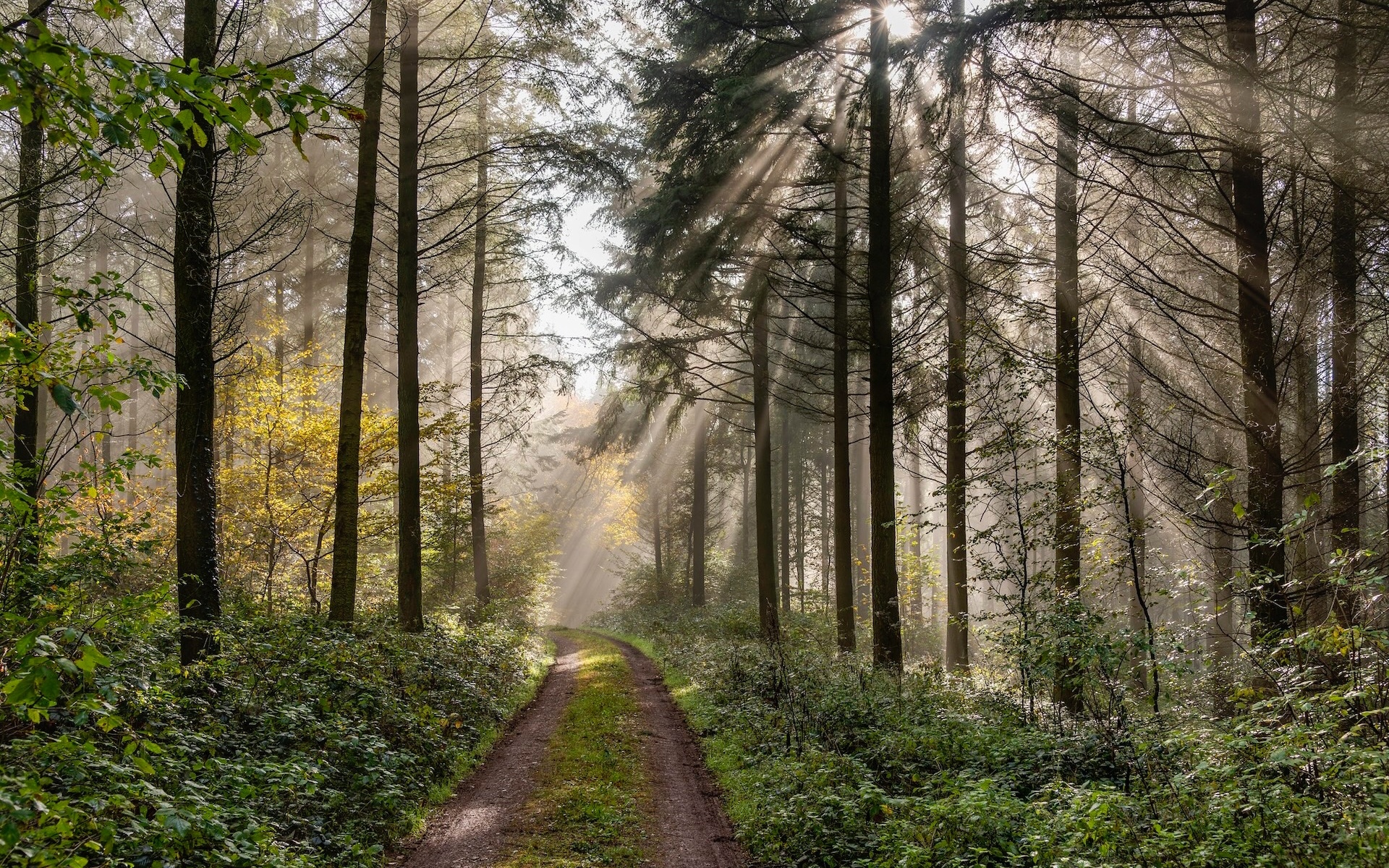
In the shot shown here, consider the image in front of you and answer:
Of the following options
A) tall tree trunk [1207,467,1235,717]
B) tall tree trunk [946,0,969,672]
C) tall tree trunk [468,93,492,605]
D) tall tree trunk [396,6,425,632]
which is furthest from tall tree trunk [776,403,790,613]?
tall tree trunk [1207,467,1235,717]

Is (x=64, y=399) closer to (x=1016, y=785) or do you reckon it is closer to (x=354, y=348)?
(x=1016, y=785)

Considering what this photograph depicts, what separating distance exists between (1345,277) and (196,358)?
41.1 ft

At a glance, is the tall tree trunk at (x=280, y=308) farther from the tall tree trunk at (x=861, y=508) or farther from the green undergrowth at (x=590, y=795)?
the tall tree trunk at (x=861, y=508)

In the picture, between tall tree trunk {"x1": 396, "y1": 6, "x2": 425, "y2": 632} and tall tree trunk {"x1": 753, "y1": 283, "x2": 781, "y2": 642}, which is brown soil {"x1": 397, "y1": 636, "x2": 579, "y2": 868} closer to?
tall tree trunk {"x1": 396, "y1": 6, "x2": 425, "y2": 632}

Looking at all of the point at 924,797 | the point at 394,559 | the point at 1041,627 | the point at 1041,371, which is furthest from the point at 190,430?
the point at 394,559

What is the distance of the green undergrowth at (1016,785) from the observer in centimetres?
A: 395

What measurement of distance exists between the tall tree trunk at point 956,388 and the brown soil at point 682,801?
400 cm

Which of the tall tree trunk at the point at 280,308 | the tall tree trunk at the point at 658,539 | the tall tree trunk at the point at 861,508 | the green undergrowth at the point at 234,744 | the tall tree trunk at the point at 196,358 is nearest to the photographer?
the green undergrowth at the point at 234,744

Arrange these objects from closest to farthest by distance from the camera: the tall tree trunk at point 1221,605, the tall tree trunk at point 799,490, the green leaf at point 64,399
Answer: the green leaf at point 64,399
the tall tree trunk at point 1221,605
the tall tree trunk at point 799,490

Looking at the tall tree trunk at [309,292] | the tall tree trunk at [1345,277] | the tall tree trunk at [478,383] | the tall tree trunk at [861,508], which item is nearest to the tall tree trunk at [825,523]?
the tall tree trunk at [861,508]

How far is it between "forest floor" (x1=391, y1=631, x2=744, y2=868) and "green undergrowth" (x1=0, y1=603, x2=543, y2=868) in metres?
0.44

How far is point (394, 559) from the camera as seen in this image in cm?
2302

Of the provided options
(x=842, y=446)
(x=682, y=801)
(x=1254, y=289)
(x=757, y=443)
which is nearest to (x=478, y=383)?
(x=757, y=443)

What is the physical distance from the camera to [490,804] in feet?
23.7
